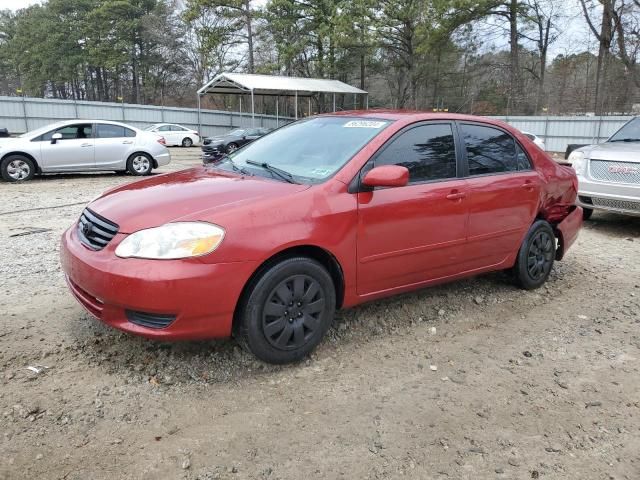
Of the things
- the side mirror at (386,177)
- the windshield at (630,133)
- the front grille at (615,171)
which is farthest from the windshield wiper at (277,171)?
the windshield at (630,133)

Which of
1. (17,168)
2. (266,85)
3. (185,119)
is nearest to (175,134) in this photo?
(185,119)

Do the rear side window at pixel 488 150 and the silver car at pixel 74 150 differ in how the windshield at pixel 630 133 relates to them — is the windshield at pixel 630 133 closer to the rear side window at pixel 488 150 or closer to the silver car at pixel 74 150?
the rear side window at pixel 488 150

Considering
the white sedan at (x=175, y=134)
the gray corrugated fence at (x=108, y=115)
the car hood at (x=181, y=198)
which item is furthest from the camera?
the white sedan at (x=175, y=134)

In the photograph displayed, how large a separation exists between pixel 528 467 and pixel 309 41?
34436 mm

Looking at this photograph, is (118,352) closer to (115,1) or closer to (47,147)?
(47,147)

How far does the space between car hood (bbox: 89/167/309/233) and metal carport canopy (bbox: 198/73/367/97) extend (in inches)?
874

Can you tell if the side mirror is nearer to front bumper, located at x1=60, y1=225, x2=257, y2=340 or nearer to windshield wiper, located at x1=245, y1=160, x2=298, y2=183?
windshield wiper, located at x1=245, y1=160, x2=298, y2=183

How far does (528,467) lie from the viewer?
2.47 metres

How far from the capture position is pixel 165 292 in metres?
2.76

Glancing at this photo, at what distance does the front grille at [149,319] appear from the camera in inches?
112

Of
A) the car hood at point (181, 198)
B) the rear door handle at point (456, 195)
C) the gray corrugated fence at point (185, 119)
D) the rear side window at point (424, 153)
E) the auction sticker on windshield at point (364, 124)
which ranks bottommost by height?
the rear door handle at point (456, 195)

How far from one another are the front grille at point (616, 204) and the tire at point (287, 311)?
565 cm

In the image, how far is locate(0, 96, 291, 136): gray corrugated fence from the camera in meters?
27.4

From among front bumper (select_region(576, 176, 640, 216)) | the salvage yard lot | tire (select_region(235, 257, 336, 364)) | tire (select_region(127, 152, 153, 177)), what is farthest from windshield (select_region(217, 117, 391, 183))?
tire (select_region(127, 152, 153, 177))
